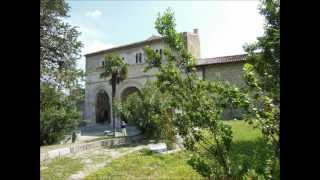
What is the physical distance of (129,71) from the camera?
3080cm

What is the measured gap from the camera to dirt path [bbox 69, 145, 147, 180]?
9.01 metres

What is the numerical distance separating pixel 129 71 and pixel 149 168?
71.7 feet

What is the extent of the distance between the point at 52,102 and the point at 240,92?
40.4 ft

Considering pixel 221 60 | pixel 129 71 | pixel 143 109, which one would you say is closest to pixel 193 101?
pixel 143 109

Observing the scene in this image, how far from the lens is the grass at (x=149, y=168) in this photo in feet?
27.8

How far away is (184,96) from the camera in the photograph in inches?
166

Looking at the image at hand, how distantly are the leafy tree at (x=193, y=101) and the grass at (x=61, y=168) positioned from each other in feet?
17.4

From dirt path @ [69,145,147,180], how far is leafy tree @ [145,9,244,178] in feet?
16.6

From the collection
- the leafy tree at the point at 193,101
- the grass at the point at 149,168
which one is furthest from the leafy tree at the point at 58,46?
the leafy tree at the point at 193,101

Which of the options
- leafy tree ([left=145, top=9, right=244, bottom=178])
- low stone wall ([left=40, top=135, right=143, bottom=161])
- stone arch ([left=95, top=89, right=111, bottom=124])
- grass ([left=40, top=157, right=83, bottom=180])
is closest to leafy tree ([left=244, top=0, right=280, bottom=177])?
leafy tree ([left=145, top=9, right=244, bottom=178])

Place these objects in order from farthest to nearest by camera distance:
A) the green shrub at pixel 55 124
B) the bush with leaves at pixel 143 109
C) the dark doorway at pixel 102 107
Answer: the dark doorway at pixel 102 107 < the bush with leaves at pixel 143 109 < the green shrub at pixel 55 124

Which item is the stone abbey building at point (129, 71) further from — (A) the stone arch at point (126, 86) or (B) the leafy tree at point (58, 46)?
(B) the leafy tree at point (58, 46)
